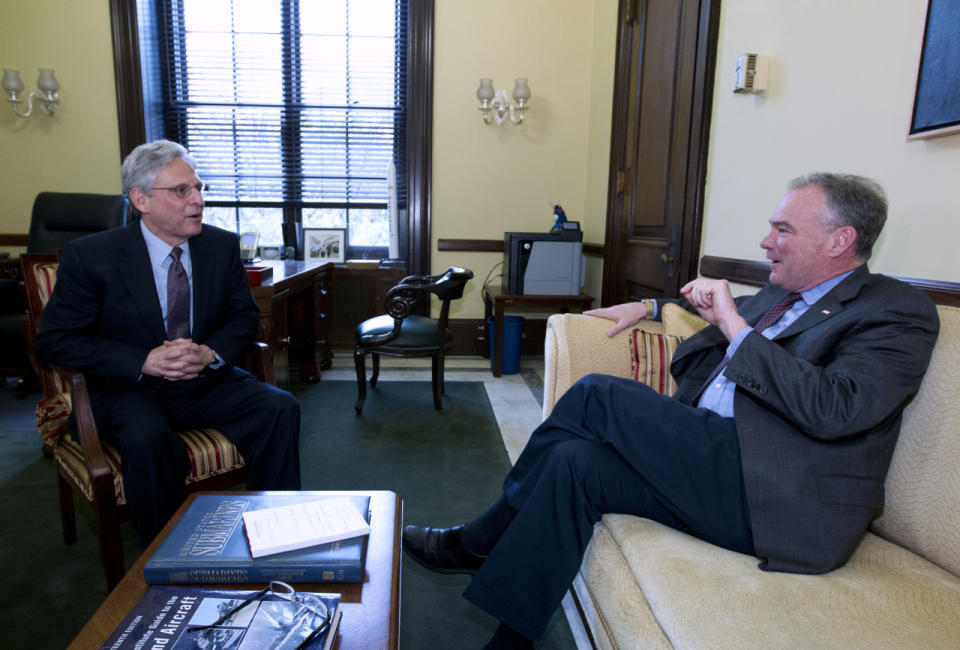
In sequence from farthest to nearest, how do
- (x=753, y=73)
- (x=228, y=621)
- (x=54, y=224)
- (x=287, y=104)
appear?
(x=287, y=104) → (x=54, y=224) → (x=753, y=73) → (x=228, y=621)

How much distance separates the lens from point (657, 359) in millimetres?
1728

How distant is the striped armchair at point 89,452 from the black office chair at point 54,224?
1.74 metres

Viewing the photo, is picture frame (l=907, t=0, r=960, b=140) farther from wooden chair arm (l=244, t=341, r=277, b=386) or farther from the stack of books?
wooden chair arm (l=244, t=341, r=277, b=386)

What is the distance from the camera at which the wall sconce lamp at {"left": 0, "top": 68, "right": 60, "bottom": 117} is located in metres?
3.79

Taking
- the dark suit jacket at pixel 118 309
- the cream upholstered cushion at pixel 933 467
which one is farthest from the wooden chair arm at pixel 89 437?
the cream upholstered cushion at pixel 933 467

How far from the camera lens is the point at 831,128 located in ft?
5.82

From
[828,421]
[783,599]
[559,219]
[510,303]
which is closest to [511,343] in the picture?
[510,303]

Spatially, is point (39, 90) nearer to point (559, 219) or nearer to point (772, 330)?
point (559, 219)

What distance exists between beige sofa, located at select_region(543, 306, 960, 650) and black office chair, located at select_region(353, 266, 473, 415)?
185 centimetres

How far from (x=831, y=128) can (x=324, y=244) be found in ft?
11.1

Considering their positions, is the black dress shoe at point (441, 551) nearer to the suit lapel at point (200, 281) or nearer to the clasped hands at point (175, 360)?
the clasped hands at point (175, 360)

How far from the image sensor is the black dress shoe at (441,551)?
156 centimetres

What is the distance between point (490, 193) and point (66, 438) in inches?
125

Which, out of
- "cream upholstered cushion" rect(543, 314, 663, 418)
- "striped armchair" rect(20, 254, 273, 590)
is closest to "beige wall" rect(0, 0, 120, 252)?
"striped armchair" rect(20, 254, 273, 590)
